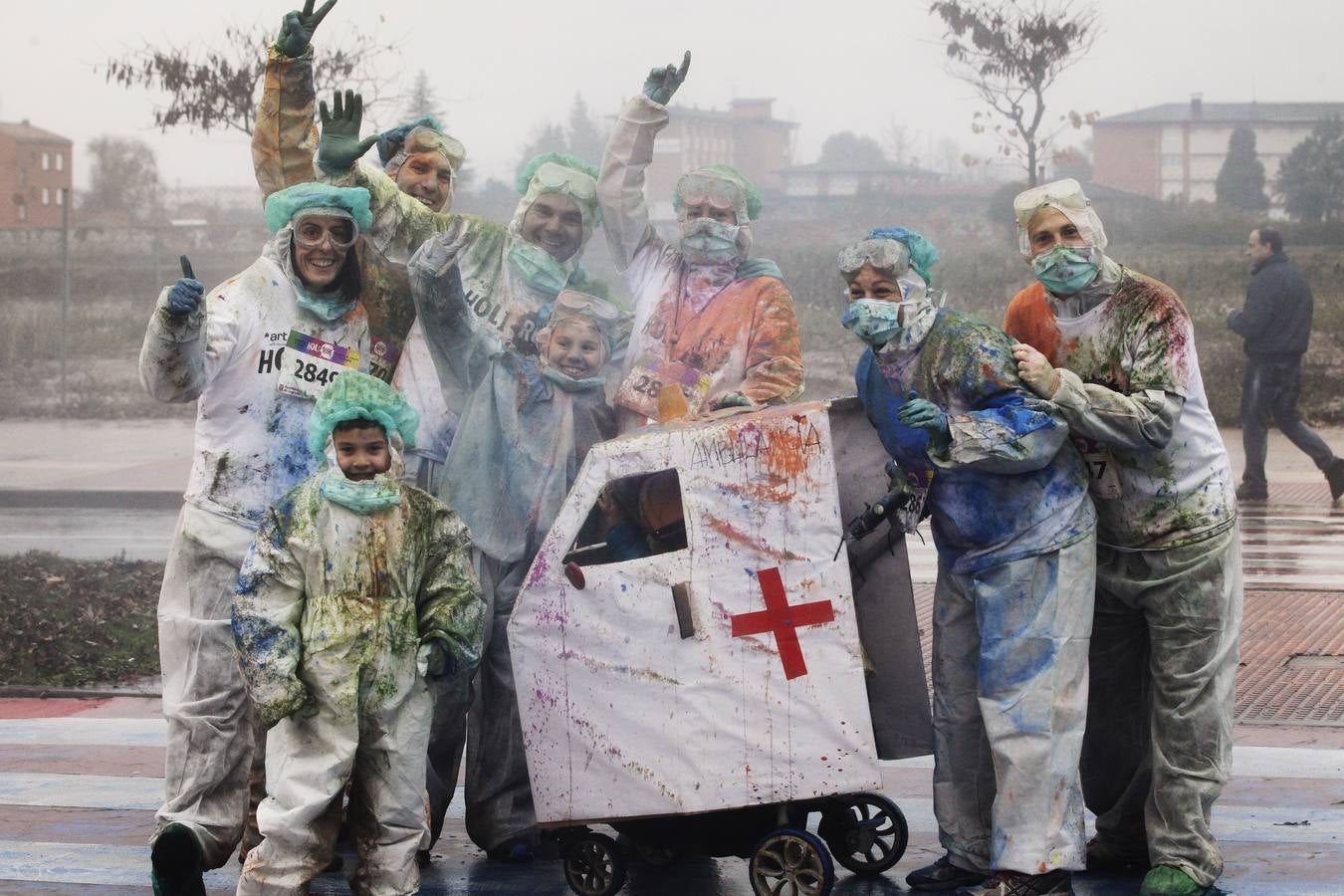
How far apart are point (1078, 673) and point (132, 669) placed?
4.97 metres

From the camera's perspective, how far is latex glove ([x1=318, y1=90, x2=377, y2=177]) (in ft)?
17.8

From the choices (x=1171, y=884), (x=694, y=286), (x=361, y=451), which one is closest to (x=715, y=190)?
(x=694, y=286)

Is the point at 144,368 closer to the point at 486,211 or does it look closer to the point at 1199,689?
the point at 1199,689

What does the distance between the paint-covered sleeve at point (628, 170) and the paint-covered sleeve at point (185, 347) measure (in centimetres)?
136

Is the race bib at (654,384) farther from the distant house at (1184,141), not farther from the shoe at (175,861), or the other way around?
the distant house at (1184,141)

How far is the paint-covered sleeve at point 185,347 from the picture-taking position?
4.77 m

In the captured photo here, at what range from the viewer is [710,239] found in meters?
5.69

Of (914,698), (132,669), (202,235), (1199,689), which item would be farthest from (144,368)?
(202,235)

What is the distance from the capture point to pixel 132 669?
814 centimetres

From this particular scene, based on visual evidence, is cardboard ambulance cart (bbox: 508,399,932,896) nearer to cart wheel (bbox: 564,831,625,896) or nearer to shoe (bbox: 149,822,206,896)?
cart wheel (bbox: 564,831,625,896)

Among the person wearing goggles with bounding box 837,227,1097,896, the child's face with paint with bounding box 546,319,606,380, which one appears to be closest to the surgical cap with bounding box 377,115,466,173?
the child's face with paint with bounding box 546,319,606,380

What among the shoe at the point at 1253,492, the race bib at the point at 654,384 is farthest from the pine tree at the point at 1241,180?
the race bib at the point at 654,384

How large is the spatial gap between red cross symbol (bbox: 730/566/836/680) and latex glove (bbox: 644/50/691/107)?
78.9 inches

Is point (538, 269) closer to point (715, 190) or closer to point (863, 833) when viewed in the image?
point (715, 190)
